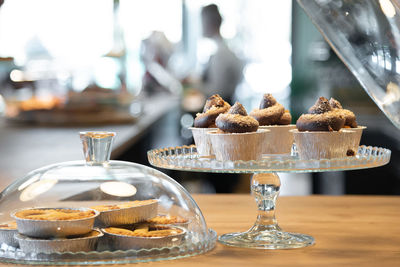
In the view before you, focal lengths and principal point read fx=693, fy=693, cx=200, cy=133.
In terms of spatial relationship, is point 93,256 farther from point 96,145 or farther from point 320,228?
point 320,228

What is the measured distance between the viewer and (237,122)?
3.97ft

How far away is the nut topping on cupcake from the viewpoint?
1.21m

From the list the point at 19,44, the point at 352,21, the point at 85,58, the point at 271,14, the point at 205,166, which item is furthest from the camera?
the point at 271,14

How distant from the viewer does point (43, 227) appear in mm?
934

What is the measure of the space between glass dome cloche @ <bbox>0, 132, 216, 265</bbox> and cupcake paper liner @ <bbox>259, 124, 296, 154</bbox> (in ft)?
0.89

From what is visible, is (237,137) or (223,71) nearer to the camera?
(237,137)

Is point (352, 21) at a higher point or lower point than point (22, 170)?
higher

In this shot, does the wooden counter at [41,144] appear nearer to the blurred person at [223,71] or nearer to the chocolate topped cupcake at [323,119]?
the chocolate topped cupcake at [323,119]

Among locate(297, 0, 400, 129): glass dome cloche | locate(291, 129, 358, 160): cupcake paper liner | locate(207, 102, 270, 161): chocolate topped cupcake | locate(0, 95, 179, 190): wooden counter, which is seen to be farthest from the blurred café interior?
locate(297, 0, 400, 129): glass dome cloche

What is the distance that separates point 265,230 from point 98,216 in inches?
12.0

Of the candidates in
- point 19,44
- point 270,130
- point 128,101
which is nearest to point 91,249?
point 270,130

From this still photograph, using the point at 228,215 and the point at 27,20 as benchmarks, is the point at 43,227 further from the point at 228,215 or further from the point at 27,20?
the point at 27,20

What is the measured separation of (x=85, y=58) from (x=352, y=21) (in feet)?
17.6

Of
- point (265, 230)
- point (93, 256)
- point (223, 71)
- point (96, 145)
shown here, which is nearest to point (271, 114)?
point (265, 230)
